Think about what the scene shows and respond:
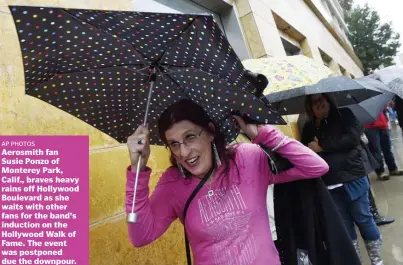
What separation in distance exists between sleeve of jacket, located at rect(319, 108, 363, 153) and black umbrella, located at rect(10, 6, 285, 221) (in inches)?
55.0

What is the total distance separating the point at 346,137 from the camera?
269 cm

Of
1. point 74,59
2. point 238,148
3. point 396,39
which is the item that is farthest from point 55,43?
point 396,39

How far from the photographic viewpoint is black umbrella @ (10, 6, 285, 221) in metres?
1.07

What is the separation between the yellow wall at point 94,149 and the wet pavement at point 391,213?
238 centimetres

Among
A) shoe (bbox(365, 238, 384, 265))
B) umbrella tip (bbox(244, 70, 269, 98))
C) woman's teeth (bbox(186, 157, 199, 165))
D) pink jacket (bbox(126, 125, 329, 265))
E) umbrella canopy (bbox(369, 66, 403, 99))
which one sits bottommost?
shoe (bbox(365, 238, 384, 265))

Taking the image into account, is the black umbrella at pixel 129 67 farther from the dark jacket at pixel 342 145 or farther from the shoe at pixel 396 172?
the shoe at pixel 396 172

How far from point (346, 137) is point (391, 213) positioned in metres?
2.52

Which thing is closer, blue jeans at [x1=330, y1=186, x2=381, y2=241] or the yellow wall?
the yellow wall

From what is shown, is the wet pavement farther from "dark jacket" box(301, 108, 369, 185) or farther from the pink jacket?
the pink jacket

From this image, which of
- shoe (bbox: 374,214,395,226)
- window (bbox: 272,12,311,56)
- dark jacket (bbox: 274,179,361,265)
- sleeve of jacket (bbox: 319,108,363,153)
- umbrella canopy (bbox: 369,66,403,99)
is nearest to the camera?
dark jacket (bbox: 274,179,361,265)

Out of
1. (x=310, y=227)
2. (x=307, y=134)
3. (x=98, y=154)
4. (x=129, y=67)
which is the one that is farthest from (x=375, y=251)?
(x=129, y=67)

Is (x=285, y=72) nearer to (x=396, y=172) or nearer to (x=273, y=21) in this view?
(x=273, y=21)

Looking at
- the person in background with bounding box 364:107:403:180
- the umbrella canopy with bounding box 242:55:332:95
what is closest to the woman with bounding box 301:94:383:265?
the umbrella canopy with bounding box 242:55:332:95
